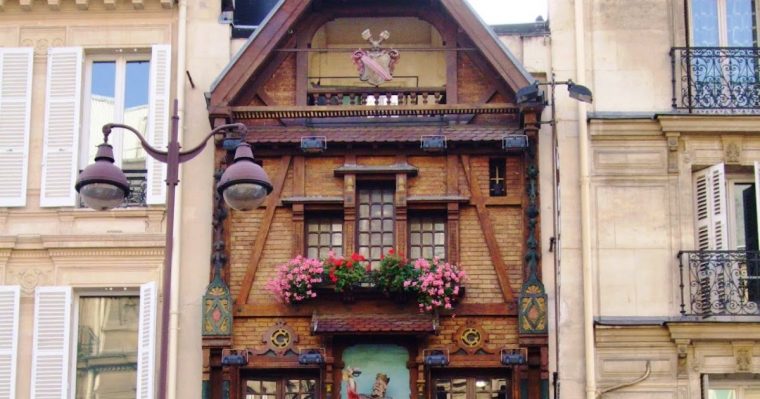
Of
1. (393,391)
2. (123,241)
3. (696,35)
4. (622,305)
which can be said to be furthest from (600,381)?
(123,241)

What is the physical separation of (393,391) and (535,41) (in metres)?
5.04

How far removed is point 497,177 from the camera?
17812 millimetres

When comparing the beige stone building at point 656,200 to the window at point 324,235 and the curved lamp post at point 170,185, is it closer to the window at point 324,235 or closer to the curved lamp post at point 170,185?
the window at point 324,235

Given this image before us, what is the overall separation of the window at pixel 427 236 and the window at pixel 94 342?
3397mm

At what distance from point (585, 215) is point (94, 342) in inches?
257

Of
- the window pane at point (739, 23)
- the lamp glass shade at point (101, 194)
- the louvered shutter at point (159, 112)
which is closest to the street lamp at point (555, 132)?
the window pane at point (739, 23)

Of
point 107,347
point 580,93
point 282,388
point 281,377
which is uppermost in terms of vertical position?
point 580,93

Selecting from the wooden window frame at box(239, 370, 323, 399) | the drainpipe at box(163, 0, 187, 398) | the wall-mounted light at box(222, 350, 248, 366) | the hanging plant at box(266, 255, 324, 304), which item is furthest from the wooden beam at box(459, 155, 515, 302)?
the drainpipe at box(163, 0, 187, 398)

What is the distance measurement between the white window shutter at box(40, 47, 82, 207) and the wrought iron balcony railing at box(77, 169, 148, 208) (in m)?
0.34

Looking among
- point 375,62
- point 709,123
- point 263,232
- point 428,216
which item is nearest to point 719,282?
point 709,123

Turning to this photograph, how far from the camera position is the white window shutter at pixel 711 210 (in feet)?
56.4

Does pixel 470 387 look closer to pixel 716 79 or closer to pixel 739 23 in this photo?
pixel 716 79

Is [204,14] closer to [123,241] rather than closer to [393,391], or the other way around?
[123,241]

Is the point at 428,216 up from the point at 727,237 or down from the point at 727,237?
up
